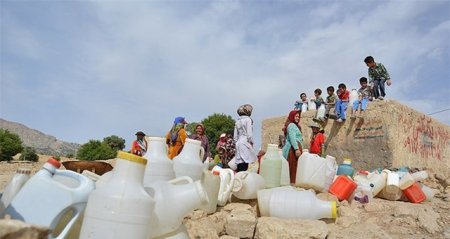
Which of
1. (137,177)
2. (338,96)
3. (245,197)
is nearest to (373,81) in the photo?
(338,96)

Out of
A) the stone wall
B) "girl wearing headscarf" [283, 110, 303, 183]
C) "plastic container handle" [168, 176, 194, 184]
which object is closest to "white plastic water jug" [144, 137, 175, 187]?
"plastic container handle" [168, 176, 194, 184]

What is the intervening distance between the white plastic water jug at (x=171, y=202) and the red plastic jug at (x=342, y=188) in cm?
203

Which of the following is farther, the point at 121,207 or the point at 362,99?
the point at 362,99

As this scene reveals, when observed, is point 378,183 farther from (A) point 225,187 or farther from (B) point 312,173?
(A) point 225,187

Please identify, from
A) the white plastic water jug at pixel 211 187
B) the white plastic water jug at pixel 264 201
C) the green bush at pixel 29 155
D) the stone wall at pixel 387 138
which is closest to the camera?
the white plastic water jug at pixel 211 187

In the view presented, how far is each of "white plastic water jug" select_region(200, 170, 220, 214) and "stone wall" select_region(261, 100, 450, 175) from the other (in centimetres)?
497

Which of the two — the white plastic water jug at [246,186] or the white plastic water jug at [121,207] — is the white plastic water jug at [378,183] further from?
the white plastic water jug at [121,207]

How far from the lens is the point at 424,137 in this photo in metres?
8.04

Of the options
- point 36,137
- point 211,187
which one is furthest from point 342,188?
point 36,137

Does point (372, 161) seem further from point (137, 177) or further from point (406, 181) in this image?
point (137, 177)

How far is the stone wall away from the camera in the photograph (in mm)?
7082

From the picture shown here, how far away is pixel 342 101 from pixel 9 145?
71.0 feet

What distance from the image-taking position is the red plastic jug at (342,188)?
3.72 meters

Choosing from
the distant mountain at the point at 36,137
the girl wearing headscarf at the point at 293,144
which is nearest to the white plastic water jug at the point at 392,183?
the girl wearing headscarf at the point at 293,144
